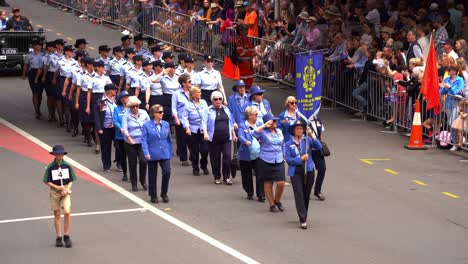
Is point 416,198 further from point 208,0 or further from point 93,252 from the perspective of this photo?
point 208,0

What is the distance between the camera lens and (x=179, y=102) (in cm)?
2272

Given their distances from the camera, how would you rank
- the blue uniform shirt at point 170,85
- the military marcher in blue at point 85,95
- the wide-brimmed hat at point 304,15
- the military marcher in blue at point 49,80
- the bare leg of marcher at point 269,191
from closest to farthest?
the bare leg of marcher at point 269,191, the blue uniform shirt at point 170,85, the military marcher in blue at point 85,95, the military marcher in blue at point 49,80, the wide-brimmed hat at point 304,15

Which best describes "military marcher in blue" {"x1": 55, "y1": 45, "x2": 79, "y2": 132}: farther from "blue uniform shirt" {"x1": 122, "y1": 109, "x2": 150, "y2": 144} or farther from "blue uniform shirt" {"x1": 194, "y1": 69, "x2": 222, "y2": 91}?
"blue uniform shirt" {"x1": 122, "y1": 109, "x2": 150, "y2": 144}

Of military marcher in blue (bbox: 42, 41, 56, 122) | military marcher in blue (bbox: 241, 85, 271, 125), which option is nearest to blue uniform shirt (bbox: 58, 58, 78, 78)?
military marcher in blue (bbox: 42, 41, 56, 122)

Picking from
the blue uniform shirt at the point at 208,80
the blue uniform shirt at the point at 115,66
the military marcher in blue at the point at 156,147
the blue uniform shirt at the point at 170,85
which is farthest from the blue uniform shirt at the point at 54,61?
the military marcher in blue at the point at 156,147

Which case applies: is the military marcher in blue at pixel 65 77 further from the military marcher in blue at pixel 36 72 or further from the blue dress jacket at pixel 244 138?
the blue dress jacket at pixel 244 138

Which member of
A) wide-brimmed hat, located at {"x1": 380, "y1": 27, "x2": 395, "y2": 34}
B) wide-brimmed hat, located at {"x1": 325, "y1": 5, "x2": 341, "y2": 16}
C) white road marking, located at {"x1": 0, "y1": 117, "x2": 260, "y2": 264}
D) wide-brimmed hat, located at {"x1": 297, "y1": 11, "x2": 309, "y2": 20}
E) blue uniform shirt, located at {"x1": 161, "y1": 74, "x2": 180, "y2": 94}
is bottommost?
white road marking, located at {"x1": 0, "y1": 117, "x2": 260, "y2": 264}

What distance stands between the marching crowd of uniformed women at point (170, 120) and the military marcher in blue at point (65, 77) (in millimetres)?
27

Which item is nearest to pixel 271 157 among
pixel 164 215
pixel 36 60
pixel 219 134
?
pixel 164 215

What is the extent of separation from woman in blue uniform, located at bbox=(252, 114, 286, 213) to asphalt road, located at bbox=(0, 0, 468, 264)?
48 cm

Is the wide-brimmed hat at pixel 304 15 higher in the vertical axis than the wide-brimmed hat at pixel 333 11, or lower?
lower

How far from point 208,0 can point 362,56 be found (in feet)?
32.1

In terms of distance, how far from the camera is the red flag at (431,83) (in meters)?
24.1

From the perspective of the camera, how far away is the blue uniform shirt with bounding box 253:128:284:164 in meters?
19.1
